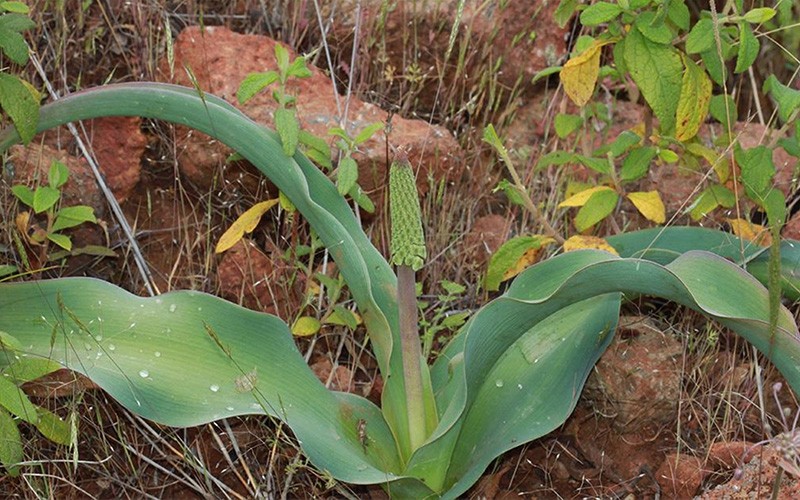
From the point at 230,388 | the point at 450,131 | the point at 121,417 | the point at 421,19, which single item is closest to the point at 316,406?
the point at 230,388

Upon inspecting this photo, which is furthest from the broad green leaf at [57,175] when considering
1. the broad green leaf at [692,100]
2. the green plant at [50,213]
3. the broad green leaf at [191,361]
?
the broad green leaf at [692,100]

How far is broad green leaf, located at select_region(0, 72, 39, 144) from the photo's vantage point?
215cm

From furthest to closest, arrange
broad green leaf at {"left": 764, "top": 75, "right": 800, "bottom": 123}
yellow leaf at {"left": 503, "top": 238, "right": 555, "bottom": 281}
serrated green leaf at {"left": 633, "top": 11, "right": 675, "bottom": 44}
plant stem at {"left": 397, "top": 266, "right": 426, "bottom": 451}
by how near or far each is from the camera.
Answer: yellow leaf at {"left": 503, "top": 238, "right": 555, "bottom": 281} → serrated green leaf at {"left": 633, "top": 11, "right": 675, "bottom": 44} → broad green leaf at {"left": 764, "top": 75, "right": 800, "bottom": 123} → plant stem at {"left": 397, "top": 266, "right": 426, "bottom": 451}

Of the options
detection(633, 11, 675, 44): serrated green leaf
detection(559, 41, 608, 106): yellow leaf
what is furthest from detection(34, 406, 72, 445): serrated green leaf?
detection(633, 11, 675, 44): serrated green leaf

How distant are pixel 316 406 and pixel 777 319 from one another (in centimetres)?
88

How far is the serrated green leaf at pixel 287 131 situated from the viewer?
2.19 m

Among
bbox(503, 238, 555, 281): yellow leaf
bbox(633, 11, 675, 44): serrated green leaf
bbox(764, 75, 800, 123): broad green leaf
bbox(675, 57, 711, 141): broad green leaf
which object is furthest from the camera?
bbox(503, 238, 555, 281): yellow leaf

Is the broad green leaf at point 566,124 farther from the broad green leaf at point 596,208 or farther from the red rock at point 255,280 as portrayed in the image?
the red rock at point 255,280

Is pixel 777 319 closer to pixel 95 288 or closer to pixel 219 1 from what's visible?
pixel 95 288

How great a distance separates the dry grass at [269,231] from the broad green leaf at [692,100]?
40cm

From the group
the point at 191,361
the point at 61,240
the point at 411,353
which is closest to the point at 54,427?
the point at 191,361

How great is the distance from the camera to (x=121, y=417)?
7.41 feet

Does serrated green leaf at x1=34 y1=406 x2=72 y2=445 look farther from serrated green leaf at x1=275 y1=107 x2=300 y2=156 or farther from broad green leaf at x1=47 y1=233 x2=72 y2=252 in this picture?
serrated green leaf at x1=275 y1=107 x2=300 y2=156

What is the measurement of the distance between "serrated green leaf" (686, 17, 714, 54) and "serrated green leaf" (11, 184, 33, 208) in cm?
151
